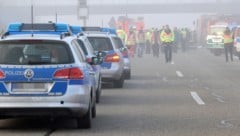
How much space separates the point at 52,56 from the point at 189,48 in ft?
176

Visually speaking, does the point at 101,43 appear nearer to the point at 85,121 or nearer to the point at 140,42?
the point at 85,121

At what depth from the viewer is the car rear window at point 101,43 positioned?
20.0 m

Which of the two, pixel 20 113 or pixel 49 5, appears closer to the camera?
pixel 20 113

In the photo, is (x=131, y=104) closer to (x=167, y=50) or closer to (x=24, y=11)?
(x=167, y=50)

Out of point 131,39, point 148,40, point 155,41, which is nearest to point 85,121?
point 131,39

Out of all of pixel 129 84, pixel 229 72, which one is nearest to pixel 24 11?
pixel 229 72

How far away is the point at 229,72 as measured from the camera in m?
29.5

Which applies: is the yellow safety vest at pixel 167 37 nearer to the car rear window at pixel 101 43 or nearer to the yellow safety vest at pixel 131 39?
the yellow safety vest at pixel 131 39

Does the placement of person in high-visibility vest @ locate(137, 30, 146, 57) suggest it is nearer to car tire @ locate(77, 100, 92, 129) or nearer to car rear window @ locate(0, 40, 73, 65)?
car tire @ locate(77, 100, 92, 129)

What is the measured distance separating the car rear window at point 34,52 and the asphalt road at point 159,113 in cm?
106

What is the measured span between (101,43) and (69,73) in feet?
27.6

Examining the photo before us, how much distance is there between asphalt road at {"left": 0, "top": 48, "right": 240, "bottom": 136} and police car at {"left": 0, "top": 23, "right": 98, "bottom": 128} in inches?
15.5

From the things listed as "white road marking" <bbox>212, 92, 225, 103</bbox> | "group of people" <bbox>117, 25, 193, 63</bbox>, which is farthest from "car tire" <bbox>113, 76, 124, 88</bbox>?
"group of people" <bbox>117, 25, 193, 63</bbox>

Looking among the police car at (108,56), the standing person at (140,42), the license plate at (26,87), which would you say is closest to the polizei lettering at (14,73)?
the license plate at (26,87)
